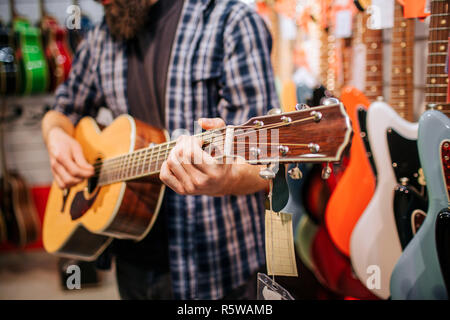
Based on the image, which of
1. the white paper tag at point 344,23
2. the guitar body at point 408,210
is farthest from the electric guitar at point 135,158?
the white paper tag at point 344,23

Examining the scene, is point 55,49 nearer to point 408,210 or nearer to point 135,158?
point 135,158

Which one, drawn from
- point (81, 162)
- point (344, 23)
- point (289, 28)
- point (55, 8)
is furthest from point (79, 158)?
point (55, 8)

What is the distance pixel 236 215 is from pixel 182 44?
0.45 m

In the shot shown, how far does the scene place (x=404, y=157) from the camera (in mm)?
762

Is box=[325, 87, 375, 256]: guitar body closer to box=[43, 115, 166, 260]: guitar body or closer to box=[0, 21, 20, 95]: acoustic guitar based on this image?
box=[43, 115, 166, 260]: guitar body

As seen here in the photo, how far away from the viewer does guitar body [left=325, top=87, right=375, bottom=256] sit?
0.91m

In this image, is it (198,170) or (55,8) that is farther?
(55,8)

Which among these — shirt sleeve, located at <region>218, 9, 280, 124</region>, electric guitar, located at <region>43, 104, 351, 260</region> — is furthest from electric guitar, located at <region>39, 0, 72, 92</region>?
shirt sleeve, located at <region>218, 9, 280, 124</region>

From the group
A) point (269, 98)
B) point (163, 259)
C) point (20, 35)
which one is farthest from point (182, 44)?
point (20, 35)

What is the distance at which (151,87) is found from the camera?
95 cm

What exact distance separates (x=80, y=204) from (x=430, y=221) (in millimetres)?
813

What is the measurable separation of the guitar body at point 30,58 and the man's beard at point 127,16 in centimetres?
163

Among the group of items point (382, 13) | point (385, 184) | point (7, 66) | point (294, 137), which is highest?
point (7, 66)

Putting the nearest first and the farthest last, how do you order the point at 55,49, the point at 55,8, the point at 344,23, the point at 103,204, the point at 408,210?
the point at 408,210 → the point at 103,204 → the point at 344,23 → the point at 55,49 → the point at 55,8
